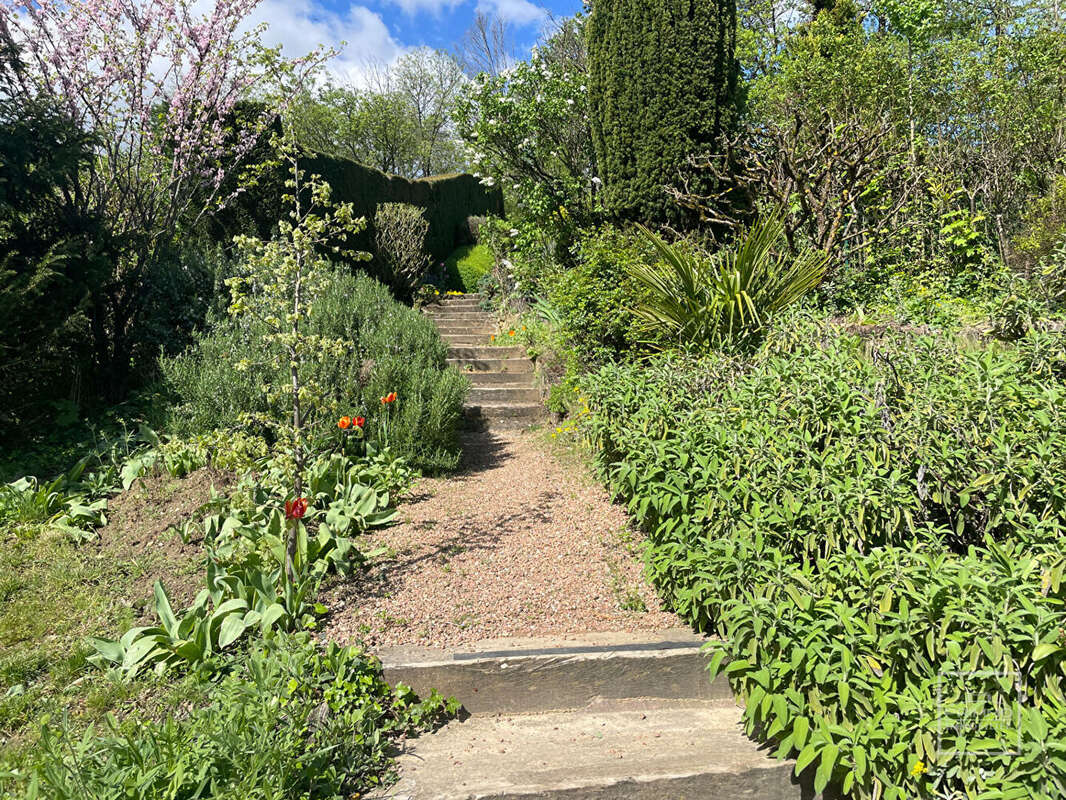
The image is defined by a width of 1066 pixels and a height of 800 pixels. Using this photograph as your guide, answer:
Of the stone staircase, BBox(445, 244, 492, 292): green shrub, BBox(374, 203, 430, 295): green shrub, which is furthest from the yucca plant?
BBox(445, 244, 492, 292): green shrub

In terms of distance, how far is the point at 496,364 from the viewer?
7.62 meters

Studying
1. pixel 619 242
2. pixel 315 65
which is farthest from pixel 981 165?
pixel 315 65

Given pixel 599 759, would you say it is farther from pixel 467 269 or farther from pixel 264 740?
pixel 467 269

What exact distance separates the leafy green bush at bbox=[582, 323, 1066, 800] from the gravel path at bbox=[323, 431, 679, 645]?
0.28 metres

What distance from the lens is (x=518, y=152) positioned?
367 inches

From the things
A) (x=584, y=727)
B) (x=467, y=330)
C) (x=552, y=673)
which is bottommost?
(x=584, y=727)

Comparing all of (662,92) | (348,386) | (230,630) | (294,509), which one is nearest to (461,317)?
(662,92)

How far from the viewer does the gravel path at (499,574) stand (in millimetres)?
2826

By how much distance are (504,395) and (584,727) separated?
4561mm

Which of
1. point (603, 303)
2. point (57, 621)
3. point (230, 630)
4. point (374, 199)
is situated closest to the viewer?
point (230, 630)

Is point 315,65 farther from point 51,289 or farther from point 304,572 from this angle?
point 304,572

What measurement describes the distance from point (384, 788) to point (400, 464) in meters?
2.70

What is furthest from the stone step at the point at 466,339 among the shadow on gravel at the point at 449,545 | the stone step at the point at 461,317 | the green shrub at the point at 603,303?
the shadow on gravel at the point at 449,545

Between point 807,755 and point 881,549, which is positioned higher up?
point 881,549
